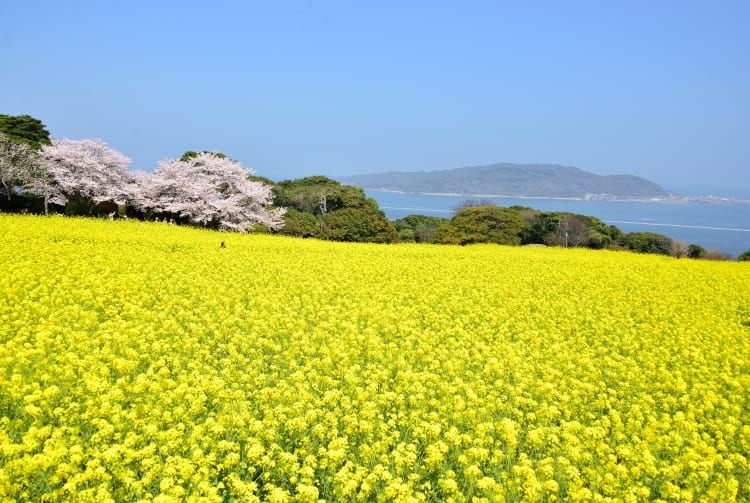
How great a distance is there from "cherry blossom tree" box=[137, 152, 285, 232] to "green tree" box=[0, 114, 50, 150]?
14073 millimetres

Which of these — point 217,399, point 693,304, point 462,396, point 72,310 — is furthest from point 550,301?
point 72,310

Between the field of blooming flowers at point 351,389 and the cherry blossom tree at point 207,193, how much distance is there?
71.2 feet

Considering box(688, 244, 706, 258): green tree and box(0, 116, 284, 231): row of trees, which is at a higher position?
box(0, 116, 284, 231): row of trees

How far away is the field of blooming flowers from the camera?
17.0ft

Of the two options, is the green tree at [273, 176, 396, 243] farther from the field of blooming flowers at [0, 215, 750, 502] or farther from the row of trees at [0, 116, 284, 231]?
the field of blooming flowers at [0, 215, 750, 502]

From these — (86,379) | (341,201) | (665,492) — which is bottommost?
(665,492)

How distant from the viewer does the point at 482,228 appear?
5684cm

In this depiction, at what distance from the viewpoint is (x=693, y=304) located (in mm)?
16984

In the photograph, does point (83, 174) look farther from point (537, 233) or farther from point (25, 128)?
point (537, 233)

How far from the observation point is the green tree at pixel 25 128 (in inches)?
1779

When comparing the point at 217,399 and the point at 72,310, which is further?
the point at 72,310

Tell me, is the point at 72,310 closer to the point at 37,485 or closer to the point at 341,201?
the point at 37,485

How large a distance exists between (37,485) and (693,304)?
62.0 ft

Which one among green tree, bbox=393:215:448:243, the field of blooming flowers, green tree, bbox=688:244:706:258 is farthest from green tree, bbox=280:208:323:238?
green tree, bbox=688:244:706:258
